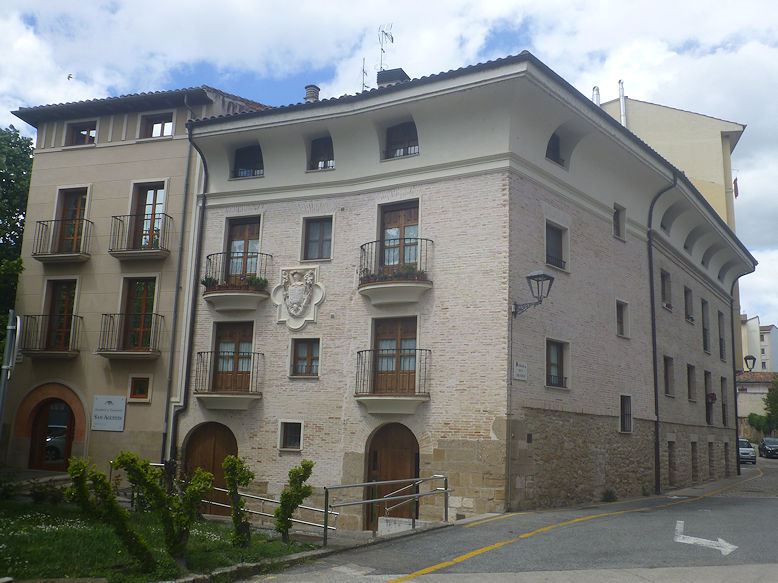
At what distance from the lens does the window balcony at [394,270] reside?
17.7 m

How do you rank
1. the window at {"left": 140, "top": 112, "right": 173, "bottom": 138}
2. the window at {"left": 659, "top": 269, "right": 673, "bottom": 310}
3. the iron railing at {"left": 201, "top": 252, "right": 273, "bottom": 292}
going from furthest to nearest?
the window at {"left": 659, "top": 269, "right": 673, "bottom": 310}, the window at {"left": 140, "top": 112, "right": 173, "bottom": 138}, the iron railing at {"left": 201, "top": 252, "right": 273, "bottom": 292}

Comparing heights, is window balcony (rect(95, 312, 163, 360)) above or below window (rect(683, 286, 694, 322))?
below

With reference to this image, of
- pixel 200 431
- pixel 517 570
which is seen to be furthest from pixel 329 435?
pixel 517 570

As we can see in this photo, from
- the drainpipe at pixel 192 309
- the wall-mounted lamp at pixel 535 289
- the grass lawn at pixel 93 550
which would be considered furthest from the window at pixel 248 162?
the grass lawn at pixel 93 550

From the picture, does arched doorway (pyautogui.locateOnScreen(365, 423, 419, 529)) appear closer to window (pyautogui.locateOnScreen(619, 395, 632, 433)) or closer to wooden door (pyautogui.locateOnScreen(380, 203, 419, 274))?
wooden door (pyautogui.locateOnScreen(380, 203, 419, 274))

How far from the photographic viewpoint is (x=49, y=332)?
22.3 meters

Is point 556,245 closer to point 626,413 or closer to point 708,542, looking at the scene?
point 626,413

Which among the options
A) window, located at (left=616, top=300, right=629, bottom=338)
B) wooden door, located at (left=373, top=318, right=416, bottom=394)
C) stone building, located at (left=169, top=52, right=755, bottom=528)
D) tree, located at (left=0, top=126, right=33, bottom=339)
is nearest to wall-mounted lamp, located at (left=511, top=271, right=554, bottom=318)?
stone building, located at (left=169, top=52, right=755, bottom=528)

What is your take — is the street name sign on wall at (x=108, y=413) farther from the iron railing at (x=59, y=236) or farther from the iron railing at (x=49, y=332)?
the iron railing at (x=59, y=236)

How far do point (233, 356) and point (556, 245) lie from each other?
9.17m

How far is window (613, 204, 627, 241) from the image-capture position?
862 inches

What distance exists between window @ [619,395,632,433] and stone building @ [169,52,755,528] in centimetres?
5

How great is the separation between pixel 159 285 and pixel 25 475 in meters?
6.31

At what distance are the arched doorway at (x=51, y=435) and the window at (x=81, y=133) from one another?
814 centimetres
